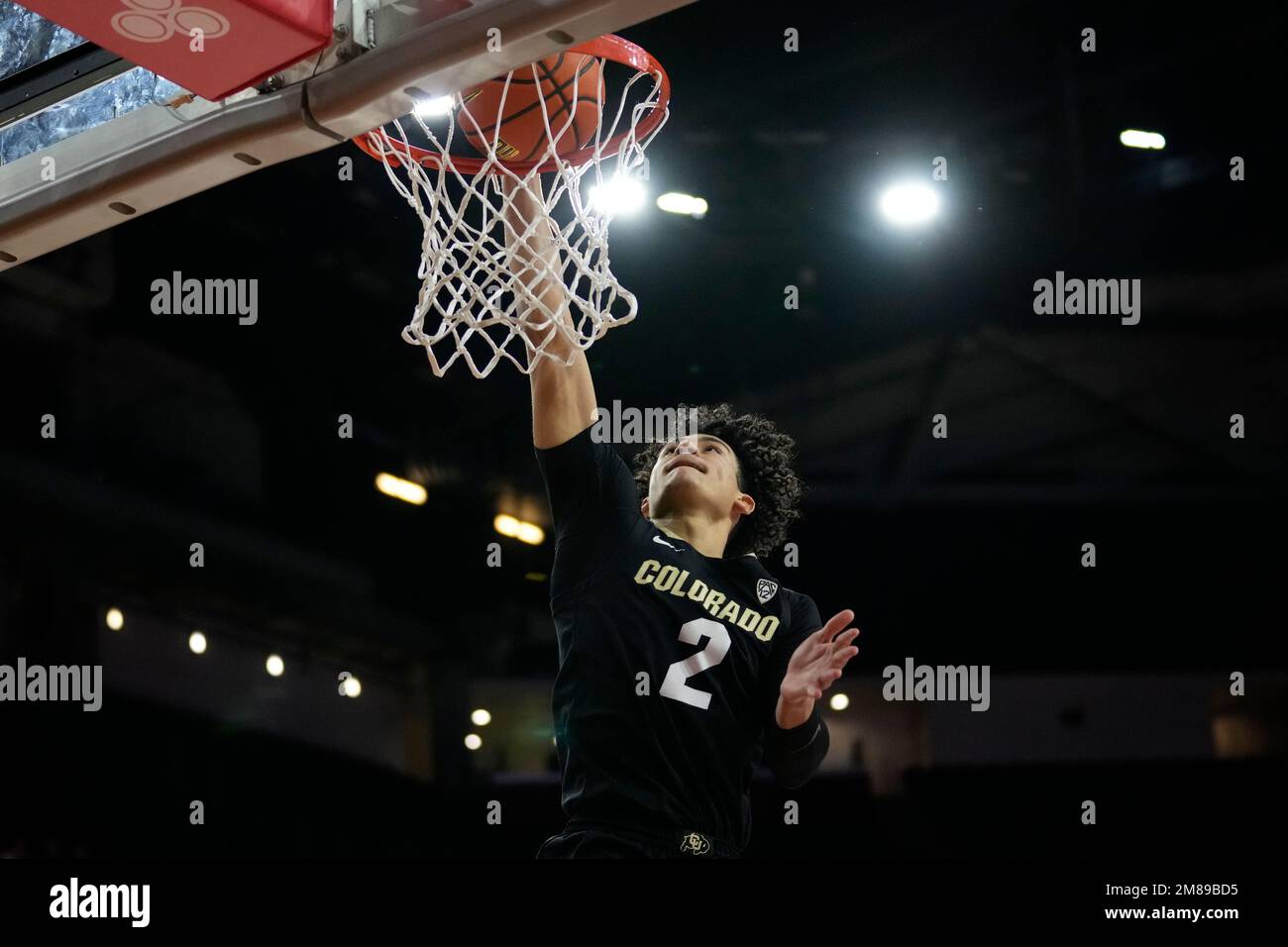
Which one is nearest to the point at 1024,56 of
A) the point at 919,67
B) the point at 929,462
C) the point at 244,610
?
the point at 919,67

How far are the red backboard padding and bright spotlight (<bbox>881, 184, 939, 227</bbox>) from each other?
322 centimetres

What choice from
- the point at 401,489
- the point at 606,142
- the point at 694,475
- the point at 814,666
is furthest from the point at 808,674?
the point at 401,489

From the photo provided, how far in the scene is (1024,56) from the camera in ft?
16.5

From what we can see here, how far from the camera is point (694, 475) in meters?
3.70

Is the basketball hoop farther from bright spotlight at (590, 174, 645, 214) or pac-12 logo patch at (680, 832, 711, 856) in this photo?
pac-12 logo patch at (680, 832, 711, 856)

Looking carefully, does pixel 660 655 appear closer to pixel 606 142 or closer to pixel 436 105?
pixel 606 142

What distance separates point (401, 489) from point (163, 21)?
3.17m

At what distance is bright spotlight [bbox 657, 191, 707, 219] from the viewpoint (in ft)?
16.3

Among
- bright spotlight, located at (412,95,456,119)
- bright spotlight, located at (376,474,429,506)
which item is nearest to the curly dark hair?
bright spotlight, located at (376,474,429,506)

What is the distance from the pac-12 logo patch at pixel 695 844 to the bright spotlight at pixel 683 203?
241 cm

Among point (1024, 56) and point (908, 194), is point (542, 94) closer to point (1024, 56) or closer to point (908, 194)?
point (908, 194)

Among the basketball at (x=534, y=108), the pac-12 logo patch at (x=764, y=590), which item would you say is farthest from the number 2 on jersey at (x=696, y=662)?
the basketball at (x=534, y=108)

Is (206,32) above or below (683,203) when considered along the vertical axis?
below

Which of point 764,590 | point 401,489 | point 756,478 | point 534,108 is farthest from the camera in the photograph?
point 401,489
